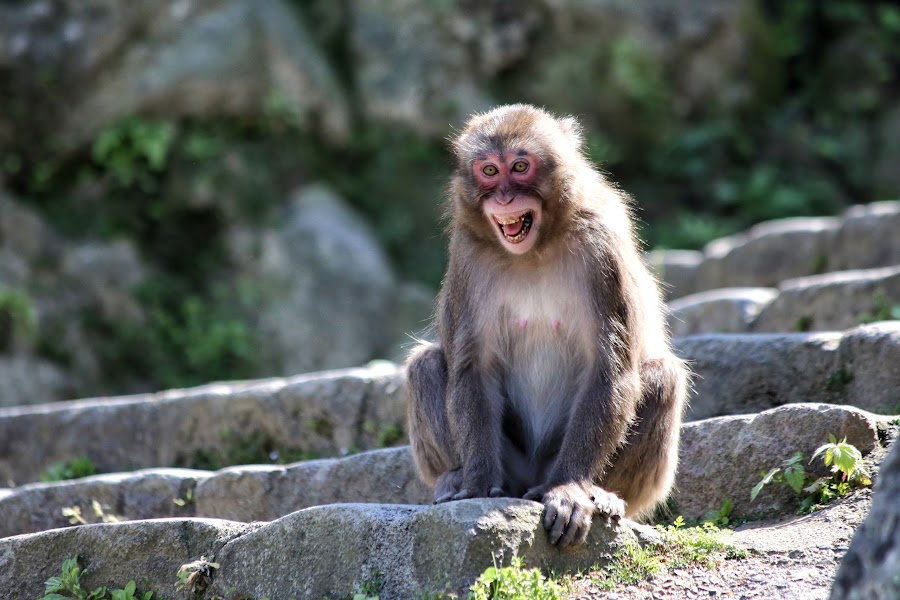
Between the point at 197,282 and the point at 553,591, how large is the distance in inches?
458

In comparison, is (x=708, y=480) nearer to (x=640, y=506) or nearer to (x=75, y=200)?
(x=640, y=506)

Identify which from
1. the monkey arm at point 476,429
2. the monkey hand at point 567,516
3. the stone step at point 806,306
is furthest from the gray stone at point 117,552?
the stone step at point 806,306

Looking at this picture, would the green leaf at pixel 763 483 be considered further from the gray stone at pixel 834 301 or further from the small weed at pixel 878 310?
the gray stone at pixel 834 301

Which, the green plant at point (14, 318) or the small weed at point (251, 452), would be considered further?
the green plant at point (14, 318)

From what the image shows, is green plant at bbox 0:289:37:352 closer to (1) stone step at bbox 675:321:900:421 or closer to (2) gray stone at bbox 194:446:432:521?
(2) gray stone at bbox 194:446:432:521

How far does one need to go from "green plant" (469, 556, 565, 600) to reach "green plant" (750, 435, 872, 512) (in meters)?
1.44

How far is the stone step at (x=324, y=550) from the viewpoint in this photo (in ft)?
14.0

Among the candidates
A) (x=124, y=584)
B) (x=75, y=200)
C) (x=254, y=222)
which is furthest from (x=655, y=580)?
(x=75, y=200)

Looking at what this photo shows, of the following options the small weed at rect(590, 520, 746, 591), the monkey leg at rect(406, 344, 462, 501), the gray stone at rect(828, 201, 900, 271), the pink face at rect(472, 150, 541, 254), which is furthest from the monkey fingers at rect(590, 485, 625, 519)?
the gray stone at rect(828, 201, 900, 271)

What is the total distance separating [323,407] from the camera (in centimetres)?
781

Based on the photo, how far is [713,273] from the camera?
1152 centimetres

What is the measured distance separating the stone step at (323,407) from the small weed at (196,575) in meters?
2.95

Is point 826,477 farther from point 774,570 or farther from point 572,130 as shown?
point 572,130

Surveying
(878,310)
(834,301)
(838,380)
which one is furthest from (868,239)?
(838,380)
